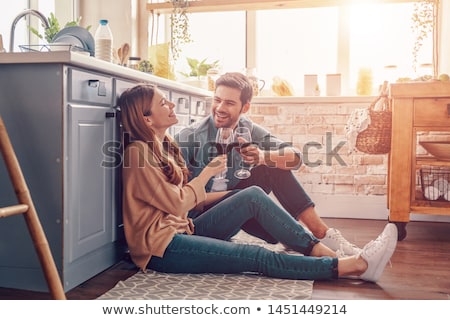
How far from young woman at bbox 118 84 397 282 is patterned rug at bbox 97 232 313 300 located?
0.11 ft

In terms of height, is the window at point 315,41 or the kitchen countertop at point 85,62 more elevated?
the window at point 315,41

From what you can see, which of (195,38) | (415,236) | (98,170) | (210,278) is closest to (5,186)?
(98,170)

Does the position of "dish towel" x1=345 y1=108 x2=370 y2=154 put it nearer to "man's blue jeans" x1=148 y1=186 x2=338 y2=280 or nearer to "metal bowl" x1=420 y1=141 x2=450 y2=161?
"metal bowl" x1=420 y1=141 x2=450 y2=161

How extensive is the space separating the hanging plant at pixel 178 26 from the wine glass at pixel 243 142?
4.26 ft

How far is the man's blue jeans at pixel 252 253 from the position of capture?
1.94m

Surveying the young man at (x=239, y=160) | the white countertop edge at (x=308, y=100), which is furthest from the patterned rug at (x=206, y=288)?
the white countertop edge at (x=308, y=100)

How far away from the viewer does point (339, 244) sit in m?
2.25

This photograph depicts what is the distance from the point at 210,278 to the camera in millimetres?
1955

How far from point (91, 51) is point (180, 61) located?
1.47 m

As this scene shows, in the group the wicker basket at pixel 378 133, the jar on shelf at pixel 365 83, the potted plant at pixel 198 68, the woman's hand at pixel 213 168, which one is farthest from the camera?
the potted plant at pixel 198 68

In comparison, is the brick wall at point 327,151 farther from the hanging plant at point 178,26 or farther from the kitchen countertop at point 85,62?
the hanging plant at point 178,26

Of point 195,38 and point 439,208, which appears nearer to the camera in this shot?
point 439,208

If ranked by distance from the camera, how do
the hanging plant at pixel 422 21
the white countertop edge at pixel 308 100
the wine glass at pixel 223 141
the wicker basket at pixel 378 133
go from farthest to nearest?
the white countertop edge at pixel 308 100 < the hanging plant at pixel 422 21 < the wicker basket at pixel 378 133 < the wine glass at pixel 223 141
